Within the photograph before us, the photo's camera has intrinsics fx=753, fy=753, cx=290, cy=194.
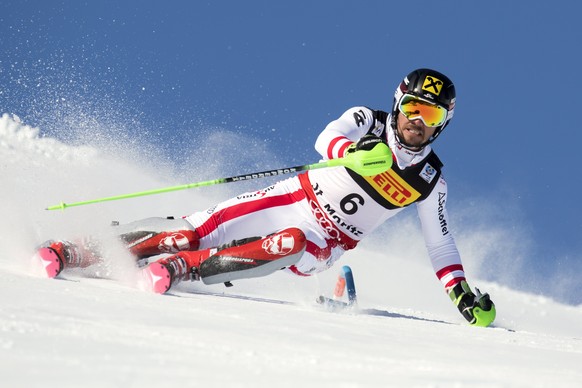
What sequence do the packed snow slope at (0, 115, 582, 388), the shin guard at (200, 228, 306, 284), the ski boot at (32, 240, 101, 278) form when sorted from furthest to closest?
the shin guard at (200, 228, 306, 284) < the ski boot at (32, 240, 101, 278) < the packed snow slope at (0, 115, 582, 388)

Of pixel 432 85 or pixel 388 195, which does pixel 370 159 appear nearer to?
pixel 388 195

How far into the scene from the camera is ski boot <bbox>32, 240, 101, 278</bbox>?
14.7ft

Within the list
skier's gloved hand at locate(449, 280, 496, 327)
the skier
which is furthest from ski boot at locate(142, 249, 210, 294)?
skier's gloved hand at locate(449, 280, 496, 327)

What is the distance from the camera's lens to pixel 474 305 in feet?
17.1

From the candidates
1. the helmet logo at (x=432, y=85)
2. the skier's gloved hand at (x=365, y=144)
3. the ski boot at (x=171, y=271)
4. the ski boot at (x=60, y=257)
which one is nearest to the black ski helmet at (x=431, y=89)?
the helmet logo at (x=432, y=85)

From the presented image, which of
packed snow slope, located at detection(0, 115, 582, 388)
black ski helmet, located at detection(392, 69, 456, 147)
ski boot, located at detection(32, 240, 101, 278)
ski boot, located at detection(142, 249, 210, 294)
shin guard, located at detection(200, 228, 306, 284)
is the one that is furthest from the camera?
black ski helmet, located at detection(392, 69, 456, 147)

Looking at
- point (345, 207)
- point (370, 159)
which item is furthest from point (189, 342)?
point (345, 207)

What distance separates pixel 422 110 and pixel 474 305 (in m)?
1.40

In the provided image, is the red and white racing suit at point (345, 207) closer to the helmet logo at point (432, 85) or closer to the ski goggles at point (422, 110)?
the ski goggles at point (422, 110)

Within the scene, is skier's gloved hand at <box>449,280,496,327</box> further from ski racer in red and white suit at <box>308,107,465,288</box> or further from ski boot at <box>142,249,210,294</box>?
ski boot at <box>142,249,210,294</box>

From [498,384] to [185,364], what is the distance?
899 millimetres

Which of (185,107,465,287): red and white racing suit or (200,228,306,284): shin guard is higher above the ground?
(185,107,465,287): red and white racing suit

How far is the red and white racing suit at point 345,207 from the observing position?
209 inches

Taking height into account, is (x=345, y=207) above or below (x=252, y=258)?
above
